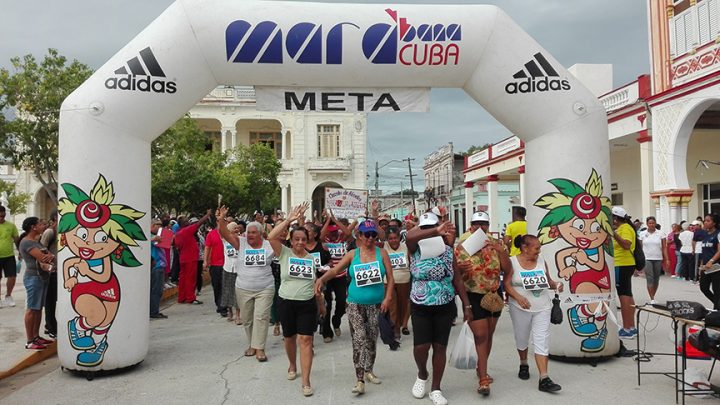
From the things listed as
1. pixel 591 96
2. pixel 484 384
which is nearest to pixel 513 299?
pixel 484 384

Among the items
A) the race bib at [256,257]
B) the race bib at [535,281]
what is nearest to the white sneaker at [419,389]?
the race bib at [535,281]

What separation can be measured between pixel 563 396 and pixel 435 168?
185ft

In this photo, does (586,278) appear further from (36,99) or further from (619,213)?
(36,99)

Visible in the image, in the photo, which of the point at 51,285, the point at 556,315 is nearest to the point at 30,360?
the point at 51,285

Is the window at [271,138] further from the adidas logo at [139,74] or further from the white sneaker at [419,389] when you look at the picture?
the white sneaker at [419,389]

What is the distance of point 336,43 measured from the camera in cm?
650

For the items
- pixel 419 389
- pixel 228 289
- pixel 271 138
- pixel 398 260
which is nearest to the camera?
pixel 419 389

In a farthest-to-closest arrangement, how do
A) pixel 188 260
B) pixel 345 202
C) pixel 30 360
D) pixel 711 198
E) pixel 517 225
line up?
pixel 711 198 < pixel 345 202 < pixel 188 260 < pixel 517 225 < pixel 30 360

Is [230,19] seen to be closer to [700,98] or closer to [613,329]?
[613,329]

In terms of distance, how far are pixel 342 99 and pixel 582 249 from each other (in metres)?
3.47

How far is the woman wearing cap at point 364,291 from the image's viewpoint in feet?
18.4

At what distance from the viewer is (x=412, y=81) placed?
22.6 ft

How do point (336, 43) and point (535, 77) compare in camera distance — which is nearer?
point (336, 43)

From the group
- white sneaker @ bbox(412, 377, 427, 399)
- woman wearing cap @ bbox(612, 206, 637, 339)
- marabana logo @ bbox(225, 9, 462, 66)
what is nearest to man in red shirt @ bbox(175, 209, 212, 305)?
marabana logo @ bbox(225, 9, 462, 66)
